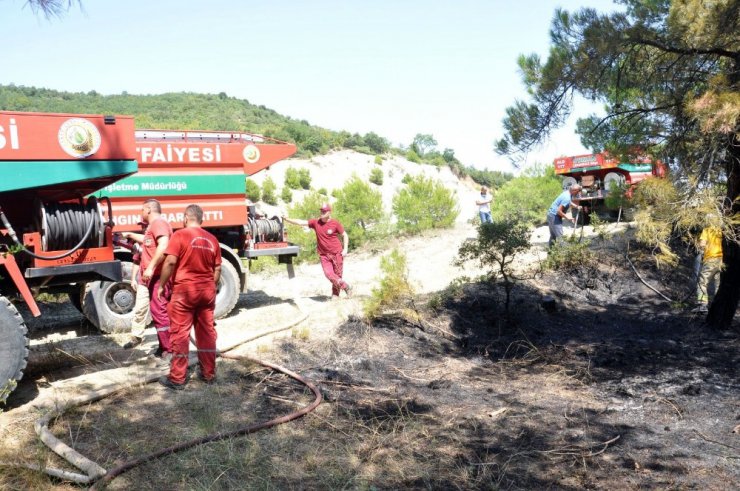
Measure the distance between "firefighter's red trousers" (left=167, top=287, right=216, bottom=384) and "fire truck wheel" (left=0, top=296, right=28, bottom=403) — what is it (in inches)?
44.2

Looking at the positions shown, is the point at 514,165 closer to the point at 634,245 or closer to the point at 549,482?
the point at 549,482

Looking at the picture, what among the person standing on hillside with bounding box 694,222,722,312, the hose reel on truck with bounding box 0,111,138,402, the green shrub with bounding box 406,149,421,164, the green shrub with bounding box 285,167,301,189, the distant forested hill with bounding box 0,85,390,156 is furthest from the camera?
the green shrub with bounding box 406,149,421,164

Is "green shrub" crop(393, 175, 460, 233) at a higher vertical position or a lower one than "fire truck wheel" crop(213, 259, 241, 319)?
higher

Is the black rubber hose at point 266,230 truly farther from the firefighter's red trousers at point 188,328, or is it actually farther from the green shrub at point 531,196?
the green shrub at point 531,196

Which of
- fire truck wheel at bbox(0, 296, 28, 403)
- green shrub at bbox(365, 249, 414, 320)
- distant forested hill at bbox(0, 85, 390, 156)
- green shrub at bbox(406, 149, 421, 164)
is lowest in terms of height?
green shrub at bbox(365, 249, 414, 320)

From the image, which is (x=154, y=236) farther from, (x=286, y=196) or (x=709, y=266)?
(x=286, y=196)

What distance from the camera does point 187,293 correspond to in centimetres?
522

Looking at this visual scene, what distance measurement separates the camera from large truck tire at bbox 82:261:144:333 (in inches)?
283

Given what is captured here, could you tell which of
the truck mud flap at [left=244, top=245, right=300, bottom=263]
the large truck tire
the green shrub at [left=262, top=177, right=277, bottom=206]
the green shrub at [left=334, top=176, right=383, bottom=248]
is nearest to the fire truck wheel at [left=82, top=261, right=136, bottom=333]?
the large truck tire

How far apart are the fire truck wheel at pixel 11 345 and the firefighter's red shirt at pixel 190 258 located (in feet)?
3.95

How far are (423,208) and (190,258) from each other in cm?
1365

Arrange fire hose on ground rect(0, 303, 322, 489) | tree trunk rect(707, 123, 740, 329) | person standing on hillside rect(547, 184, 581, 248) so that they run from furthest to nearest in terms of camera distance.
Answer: person standing on hillside rect(547, 184, 581, 248)
tree trunk rect(707, 123, 740, 329)
fire hose on ground rect(0, 303, 322, 489)

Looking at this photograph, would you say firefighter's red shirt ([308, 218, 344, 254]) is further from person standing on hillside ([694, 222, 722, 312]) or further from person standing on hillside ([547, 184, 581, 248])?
person standing on hillside ([694, 222, 722, 312])

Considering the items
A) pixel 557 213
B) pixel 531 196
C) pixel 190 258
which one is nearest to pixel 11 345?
pixel 190 258
